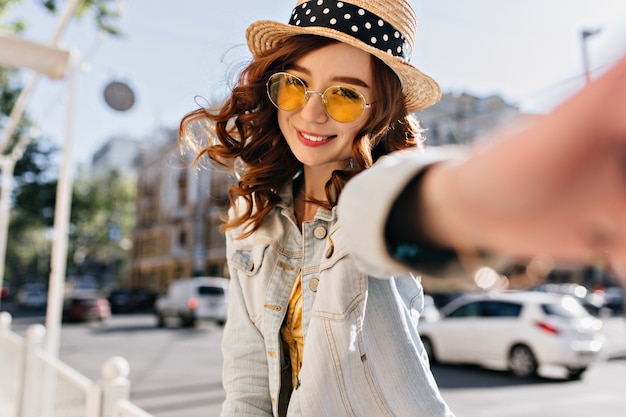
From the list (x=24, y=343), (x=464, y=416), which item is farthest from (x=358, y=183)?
(x=464, y=416)

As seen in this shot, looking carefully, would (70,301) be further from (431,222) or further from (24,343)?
(431,222)

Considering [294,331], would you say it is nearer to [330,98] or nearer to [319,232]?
[319,232]

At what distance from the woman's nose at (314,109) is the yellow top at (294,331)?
0.42m

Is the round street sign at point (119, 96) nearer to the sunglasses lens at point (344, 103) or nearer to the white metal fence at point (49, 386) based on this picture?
the white metal fence at point (49, 386)

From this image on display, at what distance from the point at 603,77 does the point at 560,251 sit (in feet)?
0.43

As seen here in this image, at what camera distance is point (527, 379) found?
904cm

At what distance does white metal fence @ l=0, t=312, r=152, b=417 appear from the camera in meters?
2.57

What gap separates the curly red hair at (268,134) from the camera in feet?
4.22

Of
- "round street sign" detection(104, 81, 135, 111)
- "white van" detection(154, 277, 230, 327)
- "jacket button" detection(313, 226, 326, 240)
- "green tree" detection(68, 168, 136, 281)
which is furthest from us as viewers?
"green tree" detection(68, 168, 136, 281)

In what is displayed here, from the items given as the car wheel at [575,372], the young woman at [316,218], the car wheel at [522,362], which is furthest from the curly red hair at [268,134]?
the car wheel at [575,372]

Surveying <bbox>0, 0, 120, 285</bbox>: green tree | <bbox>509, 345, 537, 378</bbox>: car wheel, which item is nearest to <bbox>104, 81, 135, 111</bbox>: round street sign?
<bbox>0, 0, 120, 285</bbox>: green tree

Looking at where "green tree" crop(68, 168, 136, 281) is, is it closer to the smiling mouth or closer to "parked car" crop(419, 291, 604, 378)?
"parked car" crop(419, 291, 604, 378)

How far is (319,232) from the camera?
1.35 metres

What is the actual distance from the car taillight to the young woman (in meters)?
8.68
